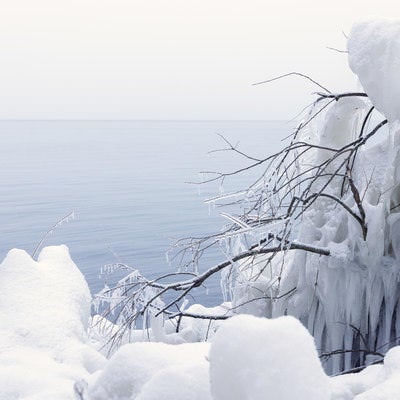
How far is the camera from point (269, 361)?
1.79 m

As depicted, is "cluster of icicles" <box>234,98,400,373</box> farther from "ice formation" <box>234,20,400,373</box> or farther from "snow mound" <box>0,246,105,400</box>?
"snow mound" <box>0,246,105,400</box>

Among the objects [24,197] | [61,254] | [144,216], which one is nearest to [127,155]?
[24,197]

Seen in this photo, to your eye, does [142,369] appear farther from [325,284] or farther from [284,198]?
[284,198]

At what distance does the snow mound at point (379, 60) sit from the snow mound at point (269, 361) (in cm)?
271

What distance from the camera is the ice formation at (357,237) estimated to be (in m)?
4.16

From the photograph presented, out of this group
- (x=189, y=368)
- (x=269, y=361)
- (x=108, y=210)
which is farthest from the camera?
(x=108, y=210)

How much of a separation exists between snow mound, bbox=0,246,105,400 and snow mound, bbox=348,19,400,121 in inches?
113

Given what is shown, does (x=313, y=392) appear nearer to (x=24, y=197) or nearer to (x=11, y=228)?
(x=11, y=228)

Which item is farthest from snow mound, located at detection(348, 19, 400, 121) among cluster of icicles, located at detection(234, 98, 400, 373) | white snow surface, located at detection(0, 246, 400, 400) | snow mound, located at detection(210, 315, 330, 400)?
snow mound, located at detection(210, 315, 330, 400)

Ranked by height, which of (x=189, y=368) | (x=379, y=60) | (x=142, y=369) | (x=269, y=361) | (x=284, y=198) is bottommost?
(x=142, y=369)

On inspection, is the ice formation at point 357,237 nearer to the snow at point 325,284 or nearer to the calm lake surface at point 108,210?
the snow at point 325,284

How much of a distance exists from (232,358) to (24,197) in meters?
41.7

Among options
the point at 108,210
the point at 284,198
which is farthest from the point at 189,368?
the point at 108,210

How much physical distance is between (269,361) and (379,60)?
2.97 meters
